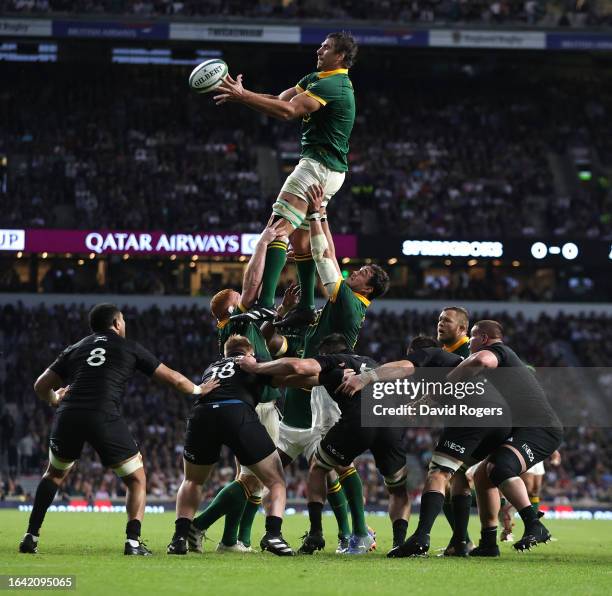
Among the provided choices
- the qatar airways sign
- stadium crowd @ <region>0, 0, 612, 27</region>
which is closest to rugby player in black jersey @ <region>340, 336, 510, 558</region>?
the qatar airways sign

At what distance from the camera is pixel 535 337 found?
113 feet

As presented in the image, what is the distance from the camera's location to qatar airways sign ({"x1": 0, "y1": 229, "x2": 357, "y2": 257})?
33.2 metres

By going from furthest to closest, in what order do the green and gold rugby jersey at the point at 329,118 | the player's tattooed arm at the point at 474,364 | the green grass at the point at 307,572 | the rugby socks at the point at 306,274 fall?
1. the rugby socks at the point at 306,274
2. the green and gold rugby jersey at the point at 329,118
3. the player's tattooed arm at the point at 474,364
4. the green grass at the point at 307,572

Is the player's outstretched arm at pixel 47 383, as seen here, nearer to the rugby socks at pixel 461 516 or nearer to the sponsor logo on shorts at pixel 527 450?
the rugby socks at pixel 461 516

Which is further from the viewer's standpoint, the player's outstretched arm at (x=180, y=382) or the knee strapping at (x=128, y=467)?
the knee strapping at (x=128, y=467)

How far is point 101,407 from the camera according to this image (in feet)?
31.7

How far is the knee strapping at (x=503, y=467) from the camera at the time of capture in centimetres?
1043

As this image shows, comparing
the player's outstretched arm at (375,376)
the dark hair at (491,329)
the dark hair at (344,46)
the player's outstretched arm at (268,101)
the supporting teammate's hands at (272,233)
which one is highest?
the dark hair at (344,46)

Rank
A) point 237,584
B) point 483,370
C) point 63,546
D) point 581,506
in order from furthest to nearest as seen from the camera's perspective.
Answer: point 581,506
point 63,546
point 483,370
point 237,584

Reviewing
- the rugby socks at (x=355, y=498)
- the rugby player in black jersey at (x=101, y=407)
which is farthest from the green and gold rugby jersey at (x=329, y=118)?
the rugby socks at (x=355, y=498)

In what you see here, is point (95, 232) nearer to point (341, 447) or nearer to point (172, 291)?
point (172, 291)

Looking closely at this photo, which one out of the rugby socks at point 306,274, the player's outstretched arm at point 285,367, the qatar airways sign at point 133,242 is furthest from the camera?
the qatar airways sign at point 133,242

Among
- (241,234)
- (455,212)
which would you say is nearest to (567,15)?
(455,212)

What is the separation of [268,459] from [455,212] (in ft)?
90.9
